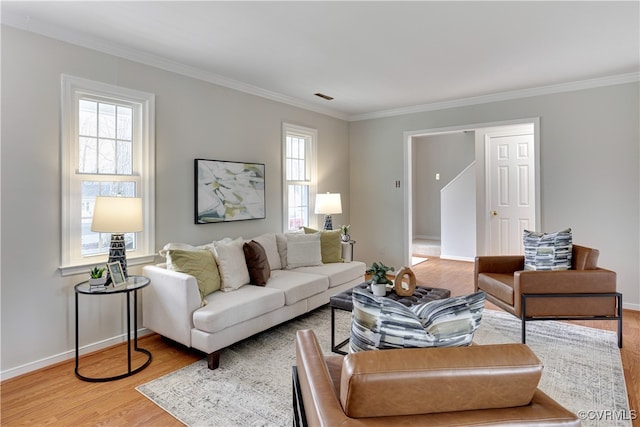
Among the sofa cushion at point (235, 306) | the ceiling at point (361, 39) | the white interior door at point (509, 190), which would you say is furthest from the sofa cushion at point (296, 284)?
the white interior door at point (509, 190)

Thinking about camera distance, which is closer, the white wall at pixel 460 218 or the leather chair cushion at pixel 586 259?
the leather chair cushion at pixel 586 259

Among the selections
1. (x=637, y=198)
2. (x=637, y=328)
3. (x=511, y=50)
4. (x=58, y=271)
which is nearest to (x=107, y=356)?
(x=58, y=271)

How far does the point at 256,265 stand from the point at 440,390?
251cm

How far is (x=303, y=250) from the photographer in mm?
4195

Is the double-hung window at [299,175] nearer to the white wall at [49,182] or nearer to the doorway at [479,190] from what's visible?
the white wall at [49,182]

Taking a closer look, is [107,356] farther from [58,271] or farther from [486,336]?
[486,336]

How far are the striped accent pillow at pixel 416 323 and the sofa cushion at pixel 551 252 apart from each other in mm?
2451

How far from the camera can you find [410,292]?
2828mm

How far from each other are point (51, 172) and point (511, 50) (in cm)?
389

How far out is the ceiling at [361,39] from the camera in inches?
98.9

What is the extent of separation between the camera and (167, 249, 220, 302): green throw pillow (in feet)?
9.77

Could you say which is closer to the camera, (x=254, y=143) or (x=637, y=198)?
(x=637, y=198)

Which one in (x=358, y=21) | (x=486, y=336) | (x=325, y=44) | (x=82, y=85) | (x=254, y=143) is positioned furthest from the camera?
(x=254, y=143)

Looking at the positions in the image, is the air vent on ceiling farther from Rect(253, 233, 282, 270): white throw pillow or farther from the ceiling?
Rect(253, 233, 282, 270): white throw pillow
